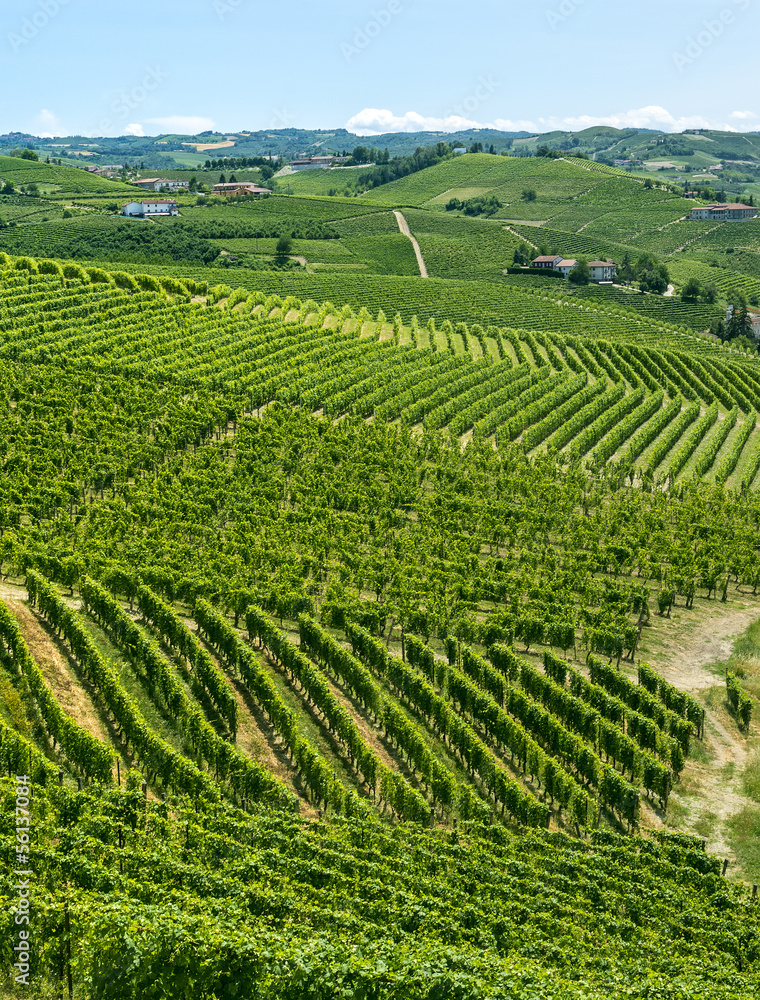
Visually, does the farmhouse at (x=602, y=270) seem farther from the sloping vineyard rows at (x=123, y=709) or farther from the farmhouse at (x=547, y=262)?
the sloping vineyard rows at (x=123, y=709)

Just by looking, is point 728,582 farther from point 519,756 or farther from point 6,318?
point 6,318

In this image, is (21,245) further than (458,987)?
Yes

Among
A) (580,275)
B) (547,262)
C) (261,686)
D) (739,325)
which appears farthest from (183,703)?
(547,262)

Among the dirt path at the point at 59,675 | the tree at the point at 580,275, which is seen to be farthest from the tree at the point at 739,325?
the dirt path at the point at 59,675

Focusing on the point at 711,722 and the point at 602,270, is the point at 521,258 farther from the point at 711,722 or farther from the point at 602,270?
the point at 711,722

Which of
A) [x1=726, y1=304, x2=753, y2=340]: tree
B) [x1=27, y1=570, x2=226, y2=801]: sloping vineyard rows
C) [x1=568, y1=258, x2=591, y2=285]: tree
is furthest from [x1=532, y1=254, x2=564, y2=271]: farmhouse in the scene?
[x1=27, y1=570, x2=226, y2=801]: sloping vineyard rows

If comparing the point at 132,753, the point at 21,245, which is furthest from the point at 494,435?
the point at 21,245
